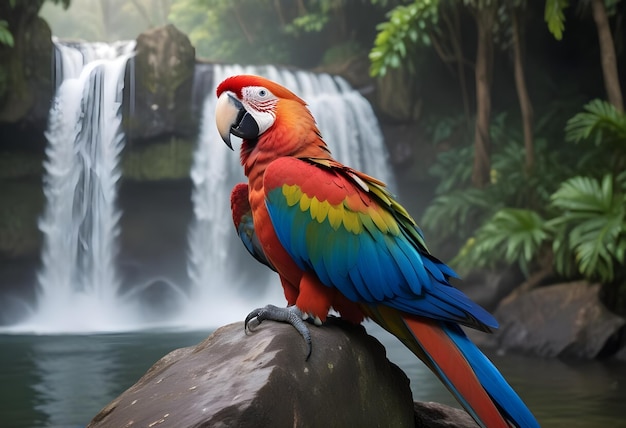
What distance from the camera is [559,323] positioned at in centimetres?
602

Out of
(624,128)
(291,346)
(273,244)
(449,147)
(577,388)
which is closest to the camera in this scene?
(291,346)

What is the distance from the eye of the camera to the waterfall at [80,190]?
9.49 m

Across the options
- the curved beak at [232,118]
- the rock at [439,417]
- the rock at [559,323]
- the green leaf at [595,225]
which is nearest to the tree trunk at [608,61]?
the green leaf at [595,225]

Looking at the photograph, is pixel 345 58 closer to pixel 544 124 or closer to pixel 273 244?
pixel 544 124

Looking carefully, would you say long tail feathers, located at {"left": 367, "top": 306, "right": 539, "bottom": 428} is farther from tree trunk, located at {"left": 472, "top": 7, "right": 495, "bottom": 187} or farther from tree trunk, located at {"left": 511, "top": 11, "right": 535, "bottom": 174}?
tree trunk, located at {"left": 472, "top": 7, "right": 495, "bottom": 187}

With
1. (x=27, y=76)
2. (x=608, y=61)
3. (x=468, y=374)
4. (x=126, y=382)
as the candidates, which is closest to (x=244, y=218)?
(x=468, y=374)

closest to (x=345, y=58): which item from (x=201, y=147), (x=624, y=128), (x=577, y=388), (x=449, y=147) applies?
(x=449, y=147)

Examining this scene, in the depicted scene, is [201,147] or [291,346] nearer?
[291,346]

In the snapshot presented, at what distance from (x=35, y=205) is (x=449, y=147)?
5733mm

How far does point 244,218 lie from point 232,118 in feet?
1.39

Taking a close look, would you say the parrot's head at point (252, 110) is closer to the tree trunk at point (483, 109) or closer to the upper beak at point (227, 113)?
the upper beak at point (227, 113)

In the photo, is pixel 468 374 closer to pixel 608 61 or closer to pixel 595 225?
pixel 595 225

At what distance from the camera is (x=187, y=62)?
981 cm

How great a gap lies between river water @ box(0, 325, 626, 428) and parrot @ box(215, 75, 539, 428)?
2.08m
